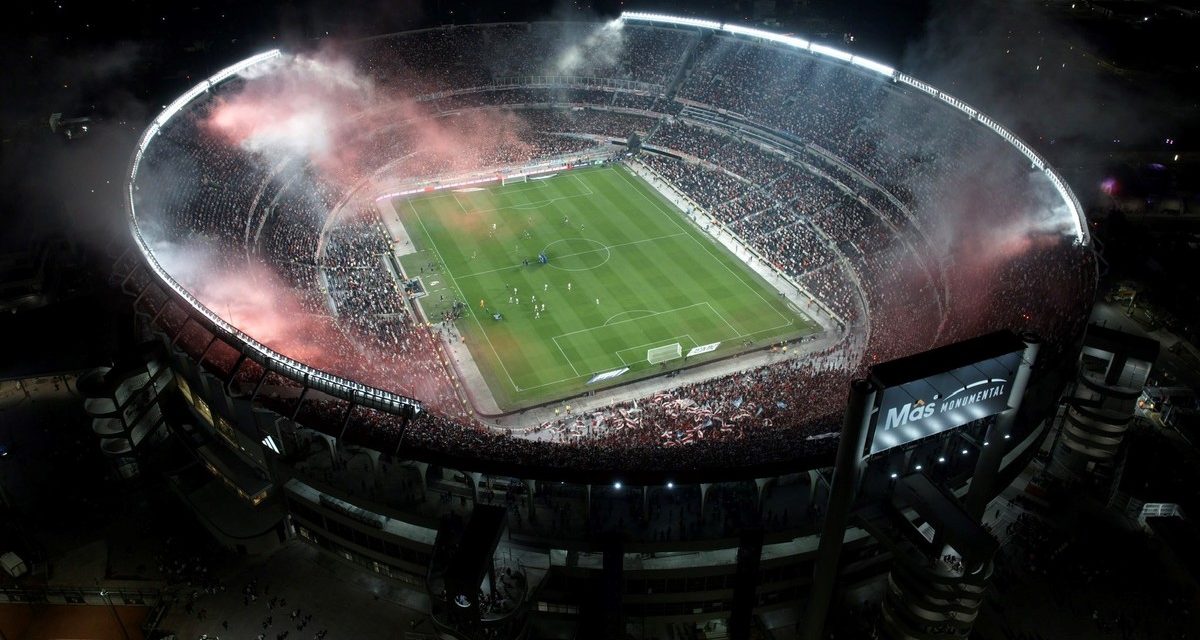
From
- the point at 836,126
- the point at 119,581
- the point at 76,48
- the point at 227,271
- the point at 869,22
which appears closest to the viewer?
the point at 119,581

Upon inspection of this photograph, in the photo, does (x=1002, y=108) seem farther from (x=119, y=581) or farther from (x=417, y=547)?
(x=119, y=581)

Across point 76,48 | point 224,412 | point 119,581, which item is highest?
point 76,48

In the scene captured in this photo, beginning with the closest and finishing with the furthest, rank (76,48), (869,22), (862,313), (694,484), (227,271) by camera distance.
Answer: (694,484) → (227,271) → (862,313) → (76,48) → (869,22)

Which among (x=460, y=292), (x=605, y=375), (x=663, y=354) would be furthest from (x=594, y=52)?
(x=605, y=375)

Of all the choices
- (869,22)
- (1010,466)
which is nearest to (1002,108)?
(869,22)

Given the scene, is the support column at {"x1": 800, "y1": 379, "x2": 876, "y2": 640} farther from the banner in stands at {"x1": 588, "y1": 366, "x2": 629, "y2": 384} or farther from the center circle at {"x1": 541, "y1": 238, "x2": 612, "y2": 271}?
the center circle at {"x1": 541, "y1": 238, "x2": 612, "y2": 271}
